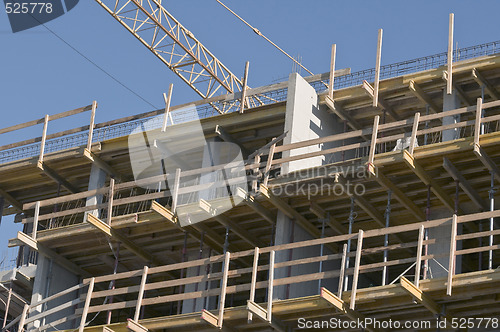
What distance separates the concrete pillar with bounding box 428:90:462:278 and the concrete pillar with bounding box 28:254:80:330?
1294 centimetres

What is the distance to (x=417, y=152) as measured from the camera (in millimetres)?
33969

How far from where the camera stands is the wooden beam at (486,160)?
3294 cm

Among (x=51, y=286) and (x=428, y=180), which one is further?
(x=51, y=286)

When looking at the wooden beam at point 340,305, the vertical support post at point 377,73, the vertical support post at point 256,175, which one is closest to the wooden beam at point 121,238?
the vertical support post at point 256,175

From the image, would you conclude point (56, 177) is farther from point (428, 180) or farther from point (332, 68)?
point (428, 180)

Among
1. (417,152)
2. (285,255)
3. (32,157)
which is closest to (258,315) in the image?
(285,255)

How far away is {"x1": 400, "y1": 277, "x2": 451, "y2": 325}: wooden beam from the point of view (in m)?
30.6

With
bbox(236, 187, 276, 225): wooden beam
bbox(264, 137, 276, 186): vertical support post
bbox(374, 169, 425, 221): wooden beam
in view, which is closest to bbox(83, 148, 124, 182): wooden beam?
bbox(236, 187, 276, 225): wooden beam

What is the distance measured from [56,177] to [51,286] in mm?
4511

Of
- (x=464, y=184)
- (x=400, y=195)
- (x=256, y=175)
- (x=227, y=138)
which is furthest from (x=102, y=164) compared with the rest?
(x=464, y=184)

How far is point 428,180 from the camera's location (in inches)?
1353

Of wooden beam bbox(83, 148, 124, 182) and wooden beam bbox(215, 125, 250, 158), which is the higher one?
Answer: wooden beam bbox(215, 125, 250, 158)

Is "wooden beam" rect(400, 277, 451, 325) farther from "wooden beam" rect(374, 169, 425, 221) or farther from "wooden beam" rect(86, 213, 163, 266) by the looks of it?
"wooden beam" rect(86, 213, 163, 266)

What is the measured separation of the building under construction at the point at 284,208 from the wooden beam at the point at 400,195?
45 mm
